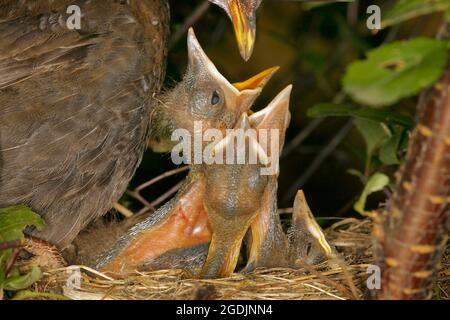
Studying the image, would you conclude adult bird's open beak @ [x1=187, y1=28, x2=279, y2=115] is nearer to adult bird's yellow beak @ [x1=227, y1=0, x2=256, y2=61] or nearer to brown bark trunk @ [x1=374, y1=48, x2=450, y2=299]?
adult bird's yellow beak @ [x1=227, y1=0, x2=256, y2=61]

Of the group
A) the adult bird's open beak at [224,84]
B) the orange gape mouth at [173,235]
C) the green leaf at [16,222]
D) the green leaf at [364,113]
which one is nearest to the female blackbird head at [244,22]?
the adult bird's open beak at [224,84]

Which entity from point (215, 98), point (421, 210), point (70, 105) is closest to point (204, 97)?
point (215, 98)

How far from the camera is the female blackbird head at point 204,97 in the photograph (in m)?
2.61

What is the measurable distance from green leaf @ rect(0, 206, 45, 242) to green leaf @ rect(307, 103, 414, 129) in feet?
3.13

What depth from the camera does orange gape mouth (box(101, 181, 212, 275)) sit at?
2.62 meters

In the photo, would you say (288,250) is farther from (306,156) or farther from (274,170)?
(306,156)

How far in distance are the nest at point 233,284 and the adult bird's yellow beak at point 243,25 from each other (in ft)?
2.42

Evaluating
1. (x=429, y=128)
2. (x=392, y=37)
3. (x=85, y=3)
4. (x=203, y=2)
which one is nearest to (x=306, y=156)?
(x=392, y=37)

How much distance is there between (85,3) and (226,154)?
0.74m

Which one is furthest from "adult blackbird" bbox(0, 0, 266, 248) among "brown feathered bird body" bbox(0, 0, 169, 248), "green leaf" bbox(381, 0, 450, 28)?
"green leaf" bbox(381, 0, 450, 28)

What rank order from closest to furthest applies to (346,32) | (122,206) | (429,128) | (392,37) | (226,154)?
1. (429,128)
2. (226,154)
3. (122,206)
4. (346,32)
5. (392,37)

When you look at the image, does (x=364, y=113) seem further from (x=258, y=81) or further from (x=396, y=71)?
(x=396, y=71)

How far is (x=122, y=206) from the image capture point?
3232 mm

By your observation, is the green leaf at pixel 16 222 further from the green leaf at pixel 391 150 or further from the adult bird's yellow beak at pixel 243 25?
the green leaf at pixel 391 150
